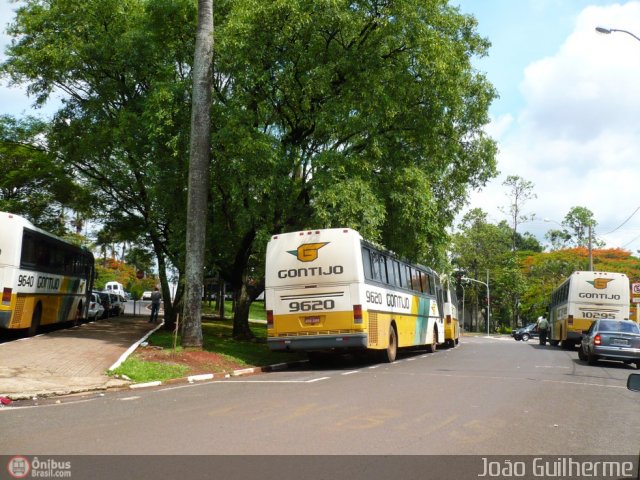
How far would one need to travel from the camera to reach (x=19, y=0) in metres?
24.4

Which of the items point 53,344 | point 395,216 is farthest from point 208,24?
point 53,344

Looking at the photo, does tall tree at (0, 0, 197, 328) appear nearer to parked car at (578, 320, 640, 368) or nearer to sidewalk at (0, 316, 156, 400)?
sidewalk at (0, 316, 156, 400)

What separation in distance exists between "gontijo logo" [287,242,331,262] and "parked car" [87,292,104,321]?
22.4m

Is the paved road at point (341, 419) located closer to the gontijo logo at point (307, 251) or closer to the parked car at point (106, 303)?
the gontijo logo at point (307, 251)

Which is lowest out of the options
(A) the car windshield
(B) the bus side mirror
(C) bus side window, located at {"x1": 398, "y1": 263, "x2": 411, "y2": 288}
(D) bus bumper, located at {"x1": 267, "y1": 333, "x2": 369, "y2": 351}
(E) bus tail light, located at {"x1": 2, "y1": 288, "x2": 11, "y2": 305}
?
(D) bus bumper, located at {"x1": 267, "y1": 333, "x2": 369, "y2": 351}

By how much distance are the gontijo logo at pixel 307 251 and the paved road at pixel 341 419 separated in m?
3.88

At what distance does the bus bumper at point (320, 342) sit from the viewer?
1557cm

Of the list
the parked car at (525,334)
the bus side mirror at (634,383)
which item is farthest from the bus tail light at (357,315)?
the parked car at (525,334)

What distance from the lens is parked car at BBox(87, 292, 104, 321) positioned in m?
35.0

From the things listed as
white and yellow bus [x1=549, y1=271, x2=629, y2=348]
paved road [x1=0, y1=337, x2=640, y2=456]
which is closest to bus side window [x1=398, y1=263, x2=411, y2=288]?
paved road [x1=0, y1=337, x2=640, y2=456]

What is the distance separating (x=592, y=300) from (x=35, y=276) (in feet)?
75.9

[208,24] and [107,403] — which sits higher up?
[208,24]
